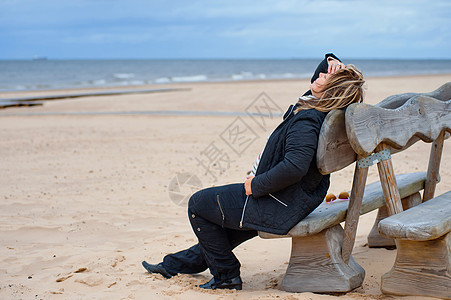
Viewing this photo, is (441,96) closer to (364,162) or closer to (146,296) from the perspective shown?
(364,162)

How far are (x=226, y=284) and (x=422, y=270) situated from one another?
1.32m

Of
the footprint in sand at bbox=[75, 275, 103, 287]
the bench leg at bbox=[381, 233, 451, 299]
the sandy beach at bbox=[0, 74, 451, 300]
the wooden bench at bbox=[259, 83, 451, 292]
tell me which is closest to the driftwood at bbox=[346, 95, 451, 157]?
the wooden bench at bbox=[259, 83, 451, 292]

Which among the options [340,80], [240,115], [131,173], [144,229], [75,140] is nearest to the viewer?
[340,80]

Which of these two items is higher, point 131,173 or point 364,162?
point 131,173

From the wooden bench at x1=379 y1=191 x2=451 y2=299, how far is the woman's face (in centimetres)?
89

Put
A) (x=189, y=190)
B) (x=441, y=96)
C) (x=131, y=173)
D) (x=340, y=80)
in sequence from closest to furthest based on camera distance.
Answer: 1. (x=340, y=80)
2. (x=441, y=96)
3. (x=189, y=190)
4. (x=131, y=173)

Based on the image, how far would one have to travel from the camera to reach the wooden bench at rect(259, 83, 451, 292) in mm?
3076

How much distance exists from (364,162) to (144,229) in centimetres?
280

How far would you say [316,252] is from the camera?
11.4ft

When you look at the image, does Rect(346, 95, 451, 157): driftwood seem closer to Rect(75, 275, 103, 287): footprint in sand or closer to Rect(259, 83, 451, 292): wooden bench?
Rect(259, 83, 451, 292): wooden bench

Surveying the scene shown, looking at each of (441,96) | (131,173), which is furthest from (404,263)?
(131,173)

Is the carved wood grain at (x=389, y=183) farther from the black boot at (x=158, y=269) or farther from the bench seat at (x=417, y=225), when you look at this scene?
the black boot at (x=158, y=269)

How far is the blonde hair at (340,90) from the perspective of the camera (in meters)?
3.20

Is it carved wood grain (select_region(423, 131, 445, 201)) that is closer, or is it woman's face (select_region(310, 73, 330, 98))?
woman's face (select_region(310, 73, 330, 98))
